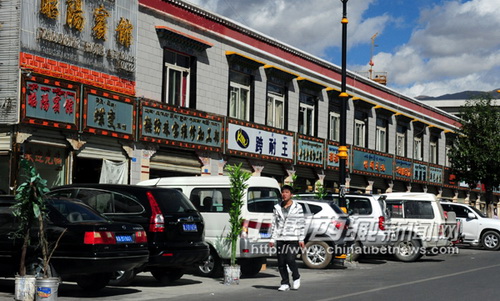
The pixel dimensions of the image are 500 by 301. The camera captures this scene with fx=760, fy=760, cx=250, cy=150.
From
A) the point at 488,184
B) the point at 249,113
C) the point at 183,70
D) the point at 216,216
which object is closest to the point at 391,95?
the point at 488,184

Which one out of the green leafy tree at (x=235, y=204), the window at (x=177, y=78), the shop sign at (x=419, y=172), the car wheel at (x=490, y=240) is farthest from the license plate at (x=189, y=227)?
the shop sign at (x=419, y=172)

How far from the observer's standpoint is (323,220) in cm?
1862

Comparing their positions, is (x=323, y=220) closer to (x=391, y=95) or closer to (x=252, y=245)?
(x=252, y=245)

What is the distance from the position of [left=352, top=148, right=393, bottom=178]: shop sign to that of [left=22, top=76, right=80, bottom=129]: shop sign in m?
20.2

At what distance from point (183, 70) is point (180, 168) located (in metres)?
3.34

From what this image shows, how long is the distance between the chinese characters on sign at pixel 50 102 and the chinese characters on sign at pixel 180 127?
330 centimetres

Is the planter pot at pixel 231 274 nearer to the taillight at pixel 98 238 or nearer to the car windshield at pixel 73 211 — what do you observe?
the car windshield at pixel 73 211

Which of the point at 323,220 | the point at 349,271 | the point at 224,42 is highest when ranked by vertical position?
the point at 224,42

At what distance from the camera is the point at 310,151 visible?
33.5m

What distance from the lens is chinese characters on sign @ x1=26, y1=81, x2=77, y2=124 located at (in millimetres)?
18781

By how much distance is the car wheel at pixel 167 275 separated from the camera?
15.1 m

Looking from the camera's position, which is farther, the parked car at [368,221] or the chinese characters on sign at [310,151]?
the chinese characters on sign at [310,151]

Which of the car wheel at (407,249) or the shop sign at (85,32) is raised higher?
the shop sign at (85,32)

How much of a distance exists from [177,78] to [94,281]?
43.6ft
